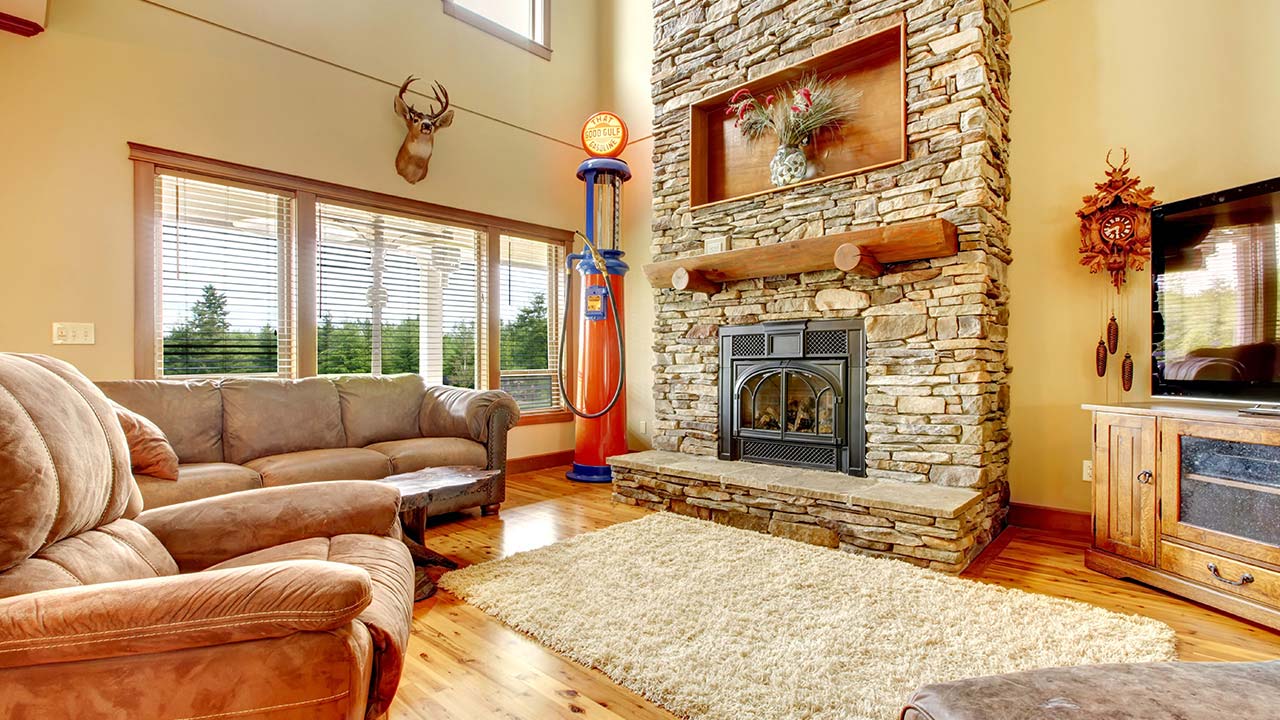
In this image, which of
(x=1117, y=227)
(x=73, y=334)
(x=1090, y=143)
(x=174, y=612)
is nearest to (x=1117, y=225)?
(x=1117, y=227)

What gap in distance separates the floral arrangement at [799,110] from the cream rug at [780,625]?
8.56 feet

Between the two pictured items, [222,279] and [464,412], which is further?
[464,412]

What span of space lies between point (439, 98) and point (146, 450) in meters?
3.16

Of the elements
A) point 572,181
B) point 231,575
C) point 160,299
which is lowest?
point 231,575

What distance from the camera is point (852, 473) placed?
3578 millimetres

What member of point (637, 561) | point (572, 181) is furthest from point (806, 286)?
point (572, 181)

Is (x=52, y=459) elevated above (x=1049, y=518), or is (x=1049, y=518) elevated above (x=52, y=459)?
(x=52, y=459)

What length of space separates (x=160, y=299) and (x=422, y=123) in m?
2.02

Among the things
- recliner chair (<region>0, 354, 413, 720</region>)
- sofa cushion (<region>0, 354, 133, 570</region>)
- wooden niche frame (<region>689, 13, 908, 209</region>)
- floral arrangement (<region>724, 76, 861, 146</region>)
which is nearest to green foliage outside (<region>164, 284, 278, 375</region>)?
sofa cushion (<region>0, 354, 133, 570</region>)

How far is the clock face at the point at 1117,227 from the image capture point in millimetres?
2988

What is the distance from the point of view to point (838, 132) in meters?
3.92

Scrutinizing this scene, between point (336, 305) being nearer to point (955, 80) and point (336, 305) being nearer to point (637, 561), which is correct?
point (637, 561)

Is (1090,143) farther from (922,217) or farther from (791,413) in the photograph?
(791,413)

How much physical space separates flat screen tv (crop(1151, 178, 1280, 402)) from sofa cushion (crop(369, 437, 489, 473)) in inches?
143
